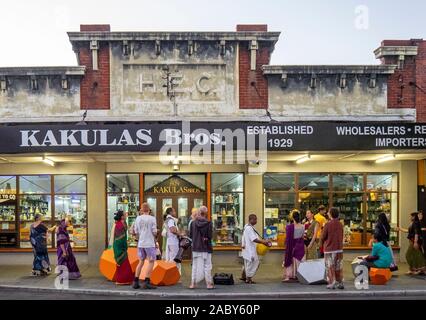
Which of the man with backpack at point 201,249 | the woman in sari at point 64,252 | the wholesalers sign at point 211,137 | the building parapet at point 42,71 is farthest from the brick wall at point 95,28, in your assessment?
the man with backpack at point 201,249

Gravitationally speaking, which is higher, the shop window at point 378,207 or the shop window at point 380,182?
the shop window at point 380,182

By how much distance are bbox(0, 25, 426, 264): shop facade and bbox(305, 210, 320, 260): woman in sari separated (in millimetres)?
1978

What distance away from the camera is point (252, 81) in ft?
49.9

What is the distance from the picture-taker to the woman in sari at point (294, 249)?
12.2 meters

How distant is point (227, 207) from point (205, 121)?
2968 millimetres

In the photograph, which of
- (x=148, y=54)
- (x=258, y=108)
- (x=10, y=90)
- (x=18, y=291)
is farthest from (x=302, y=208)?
(x=10, y=90)

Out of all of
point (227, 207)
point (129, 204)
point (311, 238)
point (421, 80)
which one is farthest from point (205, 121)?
point (421, 80)

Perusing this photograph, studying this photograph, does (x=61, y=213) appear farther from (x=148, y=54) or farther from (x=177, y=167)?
(x=148, y=54)

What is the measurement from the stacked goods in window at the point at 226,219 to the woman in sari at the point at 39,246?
16.9 feet

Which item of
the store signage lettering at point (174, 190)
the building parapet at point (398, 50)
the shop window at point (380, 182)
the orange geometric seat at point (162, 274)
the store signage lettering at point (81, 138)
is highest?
the building parapet at point (398, 50)

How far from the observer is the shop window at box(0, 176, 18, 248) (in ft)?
51.3

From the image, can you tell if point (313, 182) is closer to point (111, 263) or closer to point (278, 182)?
point (278, 182)

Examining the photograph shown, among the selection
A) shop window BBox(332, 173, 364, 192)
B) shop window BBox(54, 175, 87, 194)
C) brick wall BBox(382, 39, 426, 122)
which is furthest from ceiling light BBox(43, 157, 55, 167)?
brick wall BBox(382, 39, 426, 122)

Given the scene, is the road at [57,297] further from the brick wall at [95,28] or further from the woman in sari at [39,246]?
the brick wall at [95,28]
